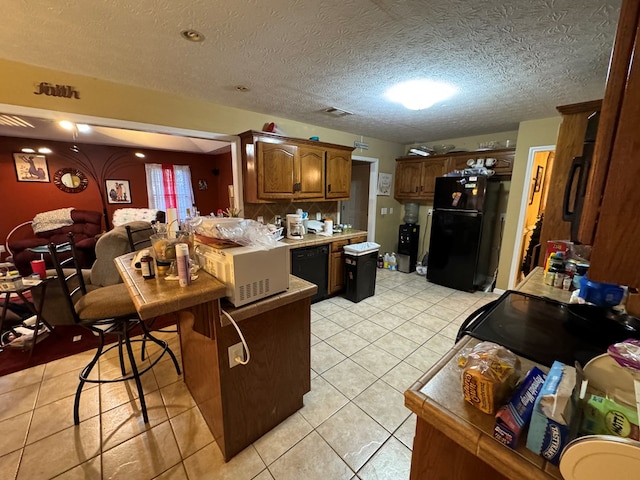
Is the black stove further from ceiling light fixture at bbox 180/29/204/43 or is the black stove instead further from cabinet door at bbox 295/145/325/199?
cabinet door at bbox 295/145/325/199

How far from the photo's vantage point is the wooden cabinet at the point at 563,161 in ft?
6.56

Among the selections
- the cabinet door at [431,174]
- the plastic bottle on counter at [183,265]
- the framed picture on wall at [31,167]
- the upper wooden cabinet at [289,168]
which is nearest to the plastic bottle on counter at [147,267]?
the plastic bottle on counter at [183,265]

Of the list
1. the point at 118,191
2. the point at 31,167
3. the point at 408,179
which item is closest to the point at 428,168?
the point at 408,179

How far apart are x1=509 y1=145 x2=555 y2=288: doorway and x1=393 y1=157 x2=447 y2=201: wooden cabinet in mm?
1178

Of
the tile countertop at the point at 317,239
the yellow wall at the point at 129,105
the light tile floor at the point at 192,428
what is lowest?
the light tile floor at the point at 192,428

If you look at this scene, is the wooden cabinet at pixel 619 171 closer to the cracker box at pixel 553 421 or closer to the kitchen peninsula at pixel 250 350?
the cracker box at pixel 553 421

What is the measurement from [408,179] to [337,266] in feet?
7.79

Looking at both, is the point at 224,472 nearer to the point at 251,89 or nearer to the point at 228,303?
the point at 228,303

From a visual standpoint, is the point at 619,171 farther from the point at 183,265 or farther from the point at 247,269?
the point at 183,265

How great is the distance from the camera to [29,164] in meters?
4.79

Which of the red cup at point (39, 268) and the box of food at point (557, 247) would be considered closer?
the box of food at point (557, 247)

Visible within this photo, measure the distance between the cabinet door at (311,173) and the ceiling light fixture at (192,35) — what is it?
174 cm

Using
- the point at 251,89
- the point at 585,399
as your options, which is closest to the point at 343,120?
the point at 251,89

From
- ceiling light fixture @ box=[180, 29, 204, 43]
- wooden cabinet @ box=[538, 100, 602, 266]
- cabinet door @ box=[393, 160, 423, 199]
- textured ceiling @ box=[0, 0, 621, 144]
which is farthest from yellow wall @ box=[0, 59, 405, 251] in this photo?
wooden cabinet @ box=[538, 100, 602, 266]
